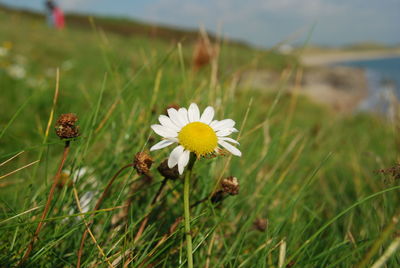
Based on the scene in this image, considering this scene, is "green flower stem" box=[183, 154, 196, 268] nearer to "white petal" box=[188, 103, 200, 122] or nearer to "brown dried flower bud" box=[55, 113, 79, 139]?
"white petal" box=[188, 103, 200, 122]

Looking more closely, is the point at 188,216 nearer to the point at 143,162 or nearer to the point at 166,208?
the point at 143,162

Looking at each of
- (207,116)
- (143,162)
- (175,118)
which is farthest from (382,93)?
(143,162)

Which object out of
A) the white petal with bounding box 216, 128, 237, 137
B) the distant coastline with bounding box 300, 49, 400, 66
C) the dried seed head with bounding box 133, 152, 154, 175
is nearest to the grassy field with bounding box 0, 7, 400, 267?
the dried seed head with bounding box 133, 152, 154, 175

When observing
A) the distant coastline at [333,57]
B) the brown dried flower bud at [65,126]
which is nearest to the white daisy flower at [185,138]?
the brown dried flower bud at [65,126]

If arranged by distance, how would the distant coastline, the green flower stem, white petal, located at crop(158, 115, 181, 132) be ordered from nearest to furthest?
the green flower stem
white petal, located at crop(158, 115, 181, 132)
the distant coastline

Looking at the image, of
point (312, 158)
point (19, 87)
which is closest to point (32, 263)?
point (312, 158)

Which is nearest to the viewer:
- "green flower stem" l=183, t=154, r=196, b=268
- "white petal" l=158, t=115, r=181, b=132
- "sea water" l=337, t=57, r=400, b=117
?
"green flower stem" l=183, t=154, r=196, b=268

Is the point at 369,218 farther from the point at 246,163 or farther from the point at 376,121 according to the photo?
the point at 376,121
